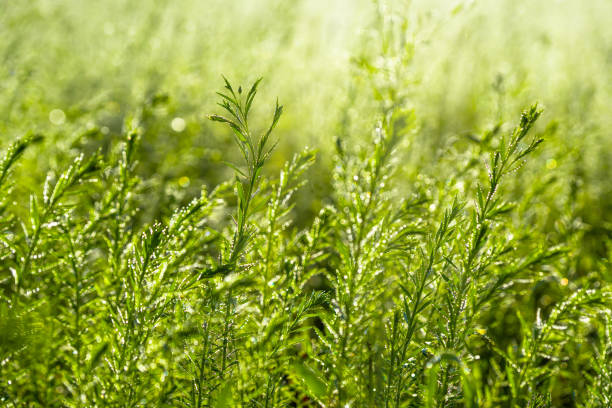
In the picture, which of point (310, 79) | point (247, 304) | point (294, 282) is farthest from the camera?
point (310, 79)

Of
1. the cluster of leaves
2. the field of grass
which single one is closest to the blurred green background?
the field of grass

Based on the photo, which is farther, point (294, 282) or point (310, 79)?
point (310, 79)

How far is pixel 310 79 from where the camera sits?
4336 mm

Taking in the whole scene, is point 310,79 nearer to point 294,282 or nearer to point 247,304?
point 294,282

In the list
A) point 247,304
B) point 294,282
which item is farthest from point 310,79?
point 247,304

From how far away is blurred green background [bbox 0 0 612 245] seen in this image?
1.25 m

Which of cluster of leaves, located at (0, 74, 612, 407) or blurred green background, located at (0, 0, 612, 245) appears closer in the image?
cluster of leaves, located at (0, 74, 612, 407)

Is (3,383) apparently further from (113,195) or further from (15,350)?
(113,195)

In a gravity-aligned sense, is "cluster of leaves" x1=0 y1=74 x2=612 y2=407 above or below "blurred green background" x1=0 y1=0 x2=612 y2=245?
below

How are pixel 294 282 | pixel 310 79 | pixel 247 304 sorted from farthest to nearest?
pixel 310 79 < pixel 294 282 < pixel 247 304

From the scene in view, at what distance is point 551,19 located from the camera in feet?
17.6

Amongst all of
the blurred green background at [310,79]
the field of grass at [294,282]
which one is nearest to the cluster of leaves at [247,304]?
the field of grass at [294,282]

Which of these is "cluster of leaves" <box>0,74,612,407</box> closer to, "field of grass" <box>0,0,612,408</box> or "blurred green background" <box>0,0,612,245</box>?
"field of grass" <box>0,0,612,408</box>

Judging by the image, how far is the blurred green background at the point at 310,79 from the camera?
4.09 ft
